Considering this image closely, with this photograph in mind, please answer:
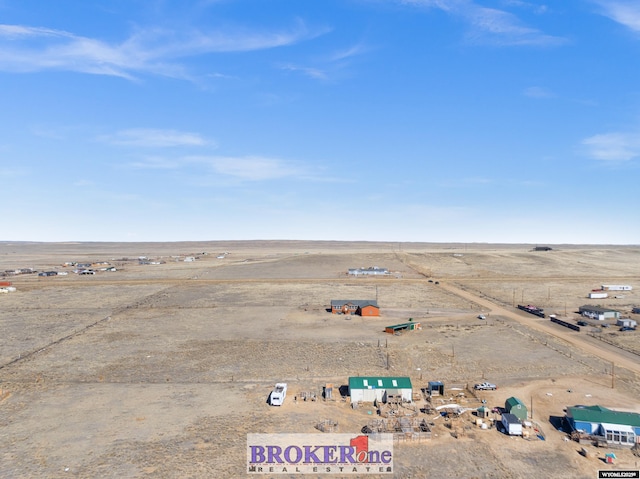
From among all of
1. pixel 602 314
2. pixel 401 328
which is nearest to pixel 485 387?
pixel 401 328

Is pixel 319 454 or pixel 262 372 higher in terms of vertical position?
pixel 262 372

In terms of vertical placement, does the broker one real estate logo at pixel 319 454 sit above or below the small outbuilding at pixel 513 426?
below

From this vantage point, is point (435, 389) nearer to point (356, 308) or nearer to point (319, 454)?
point (319, 454)

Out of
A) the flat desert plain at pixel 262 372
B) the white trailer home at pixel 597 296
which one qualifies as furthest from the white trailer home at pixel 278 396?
the white trailer home at pixel 597 296

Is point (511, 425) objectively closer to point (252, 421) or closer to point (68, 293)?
point (252, 421)

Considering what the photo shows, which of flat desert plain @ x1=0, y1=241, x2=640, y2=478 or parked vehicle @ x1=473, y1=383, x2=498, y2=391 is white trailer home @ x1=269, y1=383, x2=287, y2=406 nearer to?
flat desert plain @ x1=0, y1=241, x2=640, y2=478

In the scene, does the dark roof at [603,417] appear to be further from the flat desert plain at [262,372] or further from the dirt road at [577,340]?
the dirt road at [577,340]
